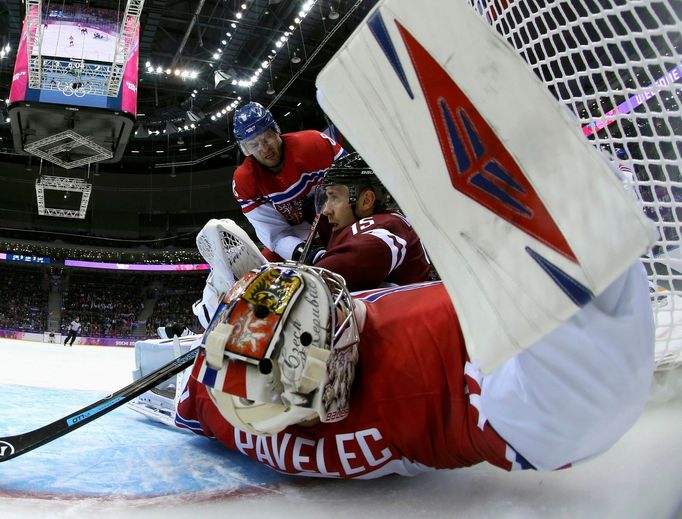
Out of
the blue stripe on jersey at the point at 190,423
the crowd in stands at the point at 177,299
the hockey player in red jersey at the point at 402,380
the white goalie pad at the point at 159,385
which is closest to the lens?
the hockey player in red jersey at the point at 402,380

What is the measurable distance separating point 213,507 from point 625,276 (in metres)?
0.87

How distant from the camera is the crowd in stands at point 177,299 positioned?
18.6 meters

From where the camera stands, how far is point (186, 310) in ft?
62.3

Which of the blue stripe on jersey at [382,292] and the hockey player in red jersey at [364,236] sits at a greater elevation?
the hockey player in red jersey at [364,236]

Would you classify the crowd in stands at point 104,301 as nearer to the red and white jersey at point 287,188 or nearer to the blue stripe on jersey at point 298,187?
the red and white jersey at point 287,188

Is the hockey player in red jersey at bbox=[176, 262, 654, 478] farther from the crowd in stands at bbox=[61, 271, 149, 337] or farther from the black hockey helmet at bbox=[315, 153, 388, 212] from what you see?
the crowd in stands at bbox=[61, 271, 149, 337]

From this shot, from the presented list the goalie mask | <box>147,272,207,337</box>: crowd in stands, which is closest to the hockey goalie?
the goalie mask

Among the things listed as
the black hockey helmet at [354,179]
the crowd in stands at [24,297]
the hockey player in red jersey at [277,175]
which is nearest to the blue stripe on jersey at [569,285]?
the black hockey helmet at [354,179]

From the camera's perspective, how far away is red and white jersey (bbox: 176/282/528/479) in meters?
0.88

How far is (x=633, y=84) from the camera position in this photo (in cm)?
105

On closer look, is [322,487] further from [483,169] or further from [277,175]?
[277,175]

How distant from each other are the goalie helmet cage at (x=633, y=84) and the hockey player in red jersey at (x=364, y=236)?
1.73 feet

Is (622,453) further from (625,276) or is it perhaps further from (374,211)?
(374,211)

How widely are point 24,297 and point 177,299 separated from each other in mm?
5224
